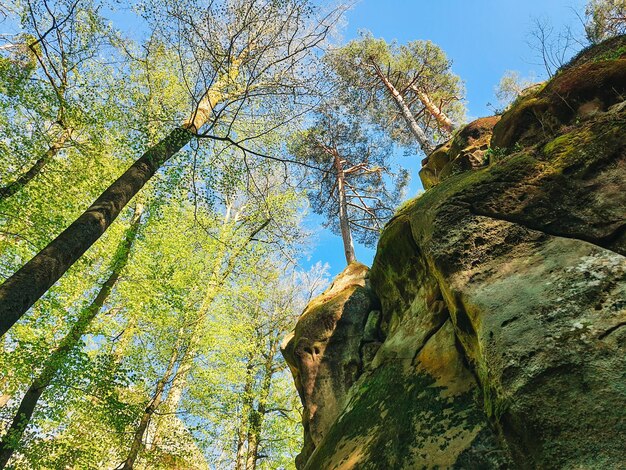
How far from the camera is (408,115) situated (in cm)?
1612

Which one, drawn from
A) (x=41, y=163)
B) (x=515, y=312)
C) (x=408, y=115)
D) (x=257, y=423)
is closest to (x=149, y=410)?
(x=257, y=423)

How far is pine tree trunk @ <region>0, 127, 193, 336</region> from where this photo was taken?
181 inches

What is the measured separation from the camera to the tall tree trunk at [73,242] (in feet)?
15.1

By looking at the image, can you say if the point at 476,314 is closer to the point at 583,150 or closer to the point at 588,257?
the point at 588,257

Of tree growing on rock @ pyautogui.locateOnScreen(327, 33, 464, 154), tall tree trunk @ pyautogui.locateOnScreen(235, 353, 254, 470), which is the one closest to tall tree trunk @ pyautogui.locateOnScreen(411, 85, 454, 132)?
tree growing on rock @ pyautogui.locateOnScreen(327, 33, 464, 154)

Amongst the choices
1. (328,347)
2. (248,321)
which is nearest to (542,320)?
(328,347)

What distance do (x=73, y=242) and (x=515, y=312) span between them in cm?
559

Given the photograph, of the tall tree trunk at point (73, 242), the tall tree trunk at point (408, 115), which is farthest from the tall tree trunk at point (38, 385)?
the tall tree trunk at point (408, 115)

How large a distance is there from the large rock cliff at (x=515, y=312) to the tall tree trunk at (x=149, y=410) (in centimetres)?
572

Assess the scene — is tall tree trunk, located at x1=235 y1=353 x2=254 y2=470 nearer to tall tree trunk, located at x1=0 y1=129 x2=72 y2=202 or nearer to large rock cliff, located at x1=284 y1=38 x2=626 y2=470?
large rock cliff, located at x1=284 y1=38 x2=626 y2=470

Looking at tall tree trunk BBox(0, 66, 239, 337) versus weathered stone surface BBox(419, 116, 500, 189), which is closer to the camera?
tall tree trunk BBox(0, 66, 239, 337)

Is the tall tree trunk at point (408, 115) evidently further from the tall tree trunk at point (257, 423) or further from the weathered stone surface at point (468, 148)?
Result: the tall tree trunk at point (257, 423)

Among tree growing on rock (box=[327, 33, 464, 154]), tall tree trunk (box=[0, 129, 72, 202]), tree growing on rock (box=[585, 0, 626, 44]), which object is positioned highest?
tree growing on rock (box=[327, 33, 464, 154])

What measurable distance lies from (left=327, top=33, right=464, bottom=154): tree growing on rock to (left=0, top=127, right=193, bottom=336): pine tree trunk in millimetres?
12814
